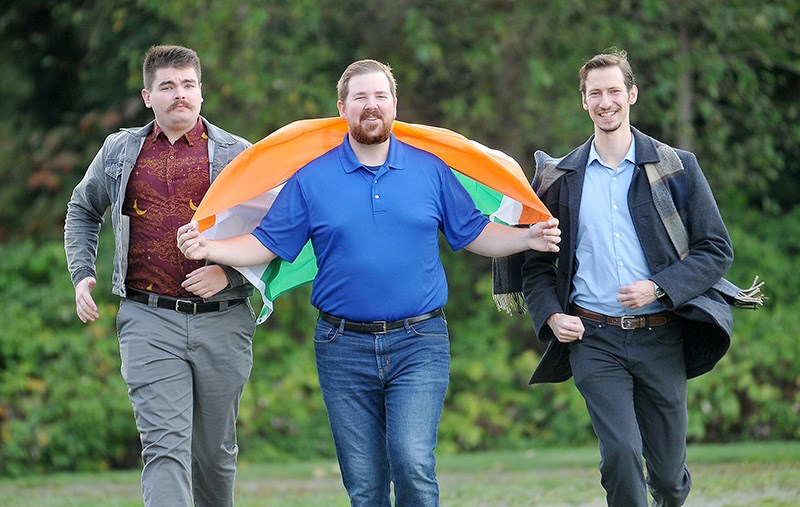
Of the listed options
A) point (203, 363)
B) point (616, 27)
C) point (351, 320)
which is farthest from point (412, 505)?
point (616, 27)

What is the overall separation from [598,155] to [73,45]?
1246 centimetres

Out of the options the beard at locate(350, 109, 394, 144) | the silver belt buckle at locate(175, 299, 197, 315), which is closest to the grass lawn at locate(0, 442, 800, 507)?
the silver belt buckle at locate(175, 299, 197, 315)

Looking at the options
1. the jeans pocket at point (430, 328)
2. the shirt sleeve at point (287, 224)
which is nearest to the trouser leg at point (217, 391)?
the shirt sleeve at point (287, 224)

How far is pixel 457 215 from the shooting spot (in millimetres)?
5793

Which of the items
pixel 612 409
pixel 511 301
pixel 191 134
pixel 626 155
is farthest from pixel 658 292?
pixel 191 134

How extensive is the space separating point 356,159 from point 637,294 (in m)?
1.44

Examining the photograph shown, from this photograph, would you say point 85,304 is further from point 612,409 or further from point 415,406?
point 612,409

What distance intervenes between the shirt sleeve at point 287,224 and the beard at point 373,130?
1.29 feet

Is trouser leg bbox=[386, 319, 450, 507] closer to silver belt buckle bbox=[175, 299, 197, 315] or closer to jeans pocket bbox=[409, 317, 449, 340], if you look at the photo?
jeans pocket bbox=[409, 317, 449, 340]

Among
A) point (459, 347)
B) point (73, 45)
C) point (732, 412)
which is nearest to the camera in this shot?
point (732, 412)

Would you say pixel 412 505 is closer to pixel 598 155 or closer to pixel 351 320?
pixel 351 320

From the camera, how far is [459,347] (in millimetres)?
13844

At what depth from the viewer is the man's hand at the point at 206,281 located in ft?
19.2

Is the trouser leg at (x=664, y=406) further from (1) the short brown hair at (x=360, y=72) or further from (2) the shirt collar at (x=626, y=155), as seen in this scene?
(1) the short brown hair at (x=360, y=72)
